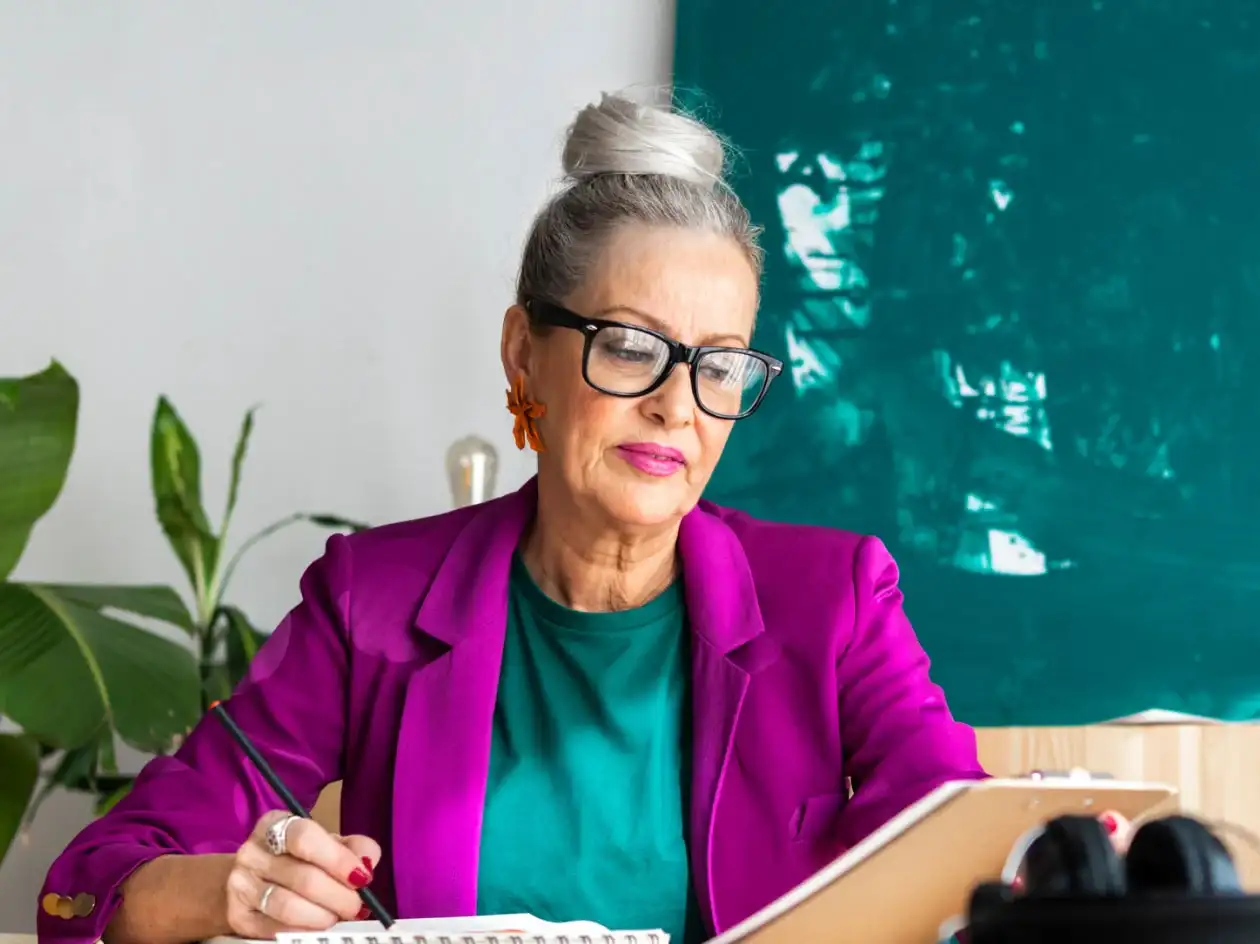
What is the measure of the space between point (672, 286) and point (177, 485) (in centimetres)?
118

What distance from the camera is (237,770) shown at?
1218mm

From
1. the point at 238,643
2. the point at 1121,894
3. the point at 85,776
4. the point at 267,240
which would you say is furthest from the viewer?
the point at 267,240

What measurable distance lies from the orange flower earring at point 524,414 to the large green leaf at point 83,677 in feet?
2.16

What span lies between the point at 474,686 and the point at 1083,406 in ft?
4.44

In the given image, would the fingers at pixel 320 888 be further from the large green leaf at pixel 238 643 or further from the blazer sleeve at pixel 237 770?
the large green leaf at pixel 238 643

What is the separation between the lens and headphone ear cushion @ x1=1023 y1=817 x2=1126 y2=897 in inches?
18.1

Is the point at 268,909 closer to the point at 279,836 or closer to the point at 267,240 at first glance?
the point at 279,836

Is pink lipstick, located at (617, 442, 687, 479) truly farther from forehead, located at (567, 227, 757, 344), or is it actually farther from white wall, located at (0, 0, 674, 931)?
white wall, located at (0, 0, 674, 931)

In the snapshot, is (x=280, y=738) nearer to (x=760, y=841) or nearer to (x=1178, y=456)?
(x=760, y=841)

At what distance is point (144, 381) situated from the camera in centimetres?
249

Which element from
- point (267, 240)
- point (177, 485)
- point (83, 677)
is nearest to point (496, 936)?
point (83, 677)

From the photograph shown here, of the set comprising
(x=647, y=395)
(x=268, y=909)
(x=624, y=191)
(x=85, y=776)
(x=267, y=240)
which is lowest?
(x=85, y=776)

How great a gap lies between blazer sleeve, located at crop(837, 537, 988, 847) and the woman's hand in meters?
0.48

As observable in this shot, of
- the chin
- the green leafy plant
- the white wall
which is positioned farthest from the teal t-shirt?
the white wall
